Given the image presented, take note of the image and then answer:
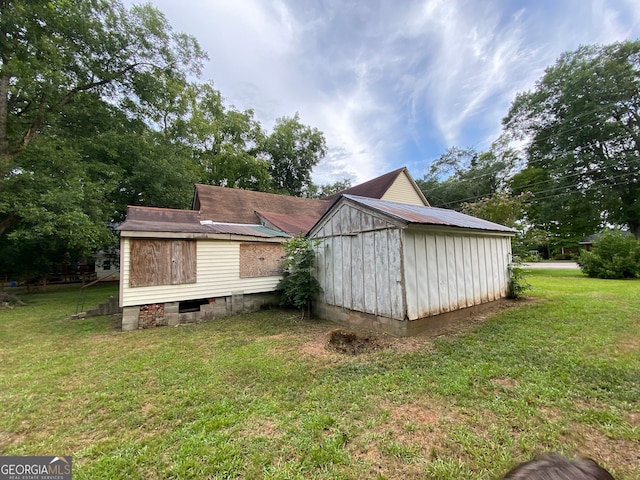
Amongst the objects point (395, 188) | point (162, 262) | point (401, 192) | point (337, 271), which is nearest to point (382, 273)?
point (337, 271)

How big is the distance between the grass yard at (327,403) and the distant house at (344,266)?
1.01 meters

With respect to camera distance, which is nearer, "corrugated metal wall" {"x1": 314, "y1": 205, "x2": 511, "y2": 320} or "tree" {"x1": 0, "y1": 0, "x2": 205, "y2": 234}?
"corrugated metal wall" {"x1": 314, "y1": 205, "x2": 511, "y2": 320}

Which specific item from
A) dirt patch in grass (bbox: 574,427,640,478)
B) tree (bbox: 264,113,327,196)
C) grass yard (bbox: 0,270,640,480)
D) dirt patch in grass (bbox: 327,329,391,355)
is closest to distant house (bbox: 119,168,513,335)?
dirt patch in grass (bbox: 327,329,391,355)

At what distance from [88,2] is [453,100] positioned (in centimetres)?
1849

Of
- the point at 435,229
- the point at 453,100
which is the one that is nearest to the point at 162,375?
the point at 435,229

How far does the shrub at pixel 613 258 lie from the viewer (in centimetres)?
1244

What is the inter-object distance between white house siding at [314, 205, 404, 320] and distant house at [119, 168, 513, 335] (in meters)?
0.02

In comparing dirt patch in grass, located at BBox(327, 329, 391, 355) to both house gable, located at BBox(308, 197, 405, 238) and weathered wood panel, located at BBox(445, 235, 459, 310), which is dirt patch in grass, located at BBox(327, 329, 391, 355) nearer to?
weathered wood panel, located at BBox(445, 235, 459, 310)

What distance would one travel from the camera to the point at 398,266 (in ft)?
17.6

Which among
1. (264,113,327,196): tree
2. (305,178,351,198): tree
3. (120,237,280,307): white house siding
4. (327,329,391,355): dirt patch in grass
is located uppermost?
(264,113,327,196): tree

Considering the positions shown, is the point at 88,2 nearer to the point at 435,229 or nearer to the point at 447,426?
the point at 435,229

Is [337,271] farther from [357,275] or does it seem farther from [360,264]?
[360,264]

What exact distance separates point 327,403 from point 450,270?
462cm

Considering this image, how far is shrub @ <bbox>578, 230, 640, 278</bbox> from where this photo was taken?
1244 cm
